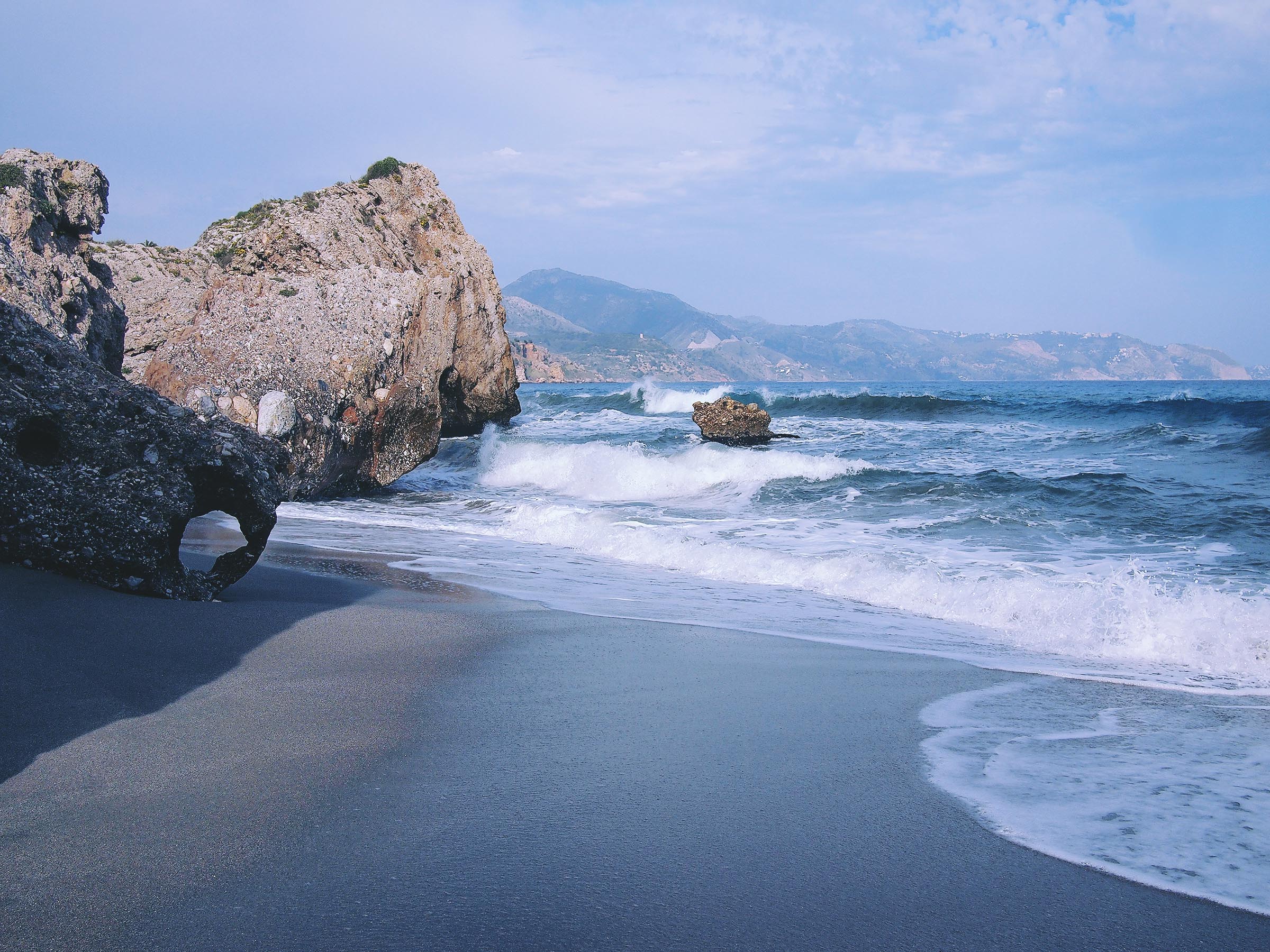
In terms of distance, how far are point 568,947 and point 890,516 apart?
408 inches

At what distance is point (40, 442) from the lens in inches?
178

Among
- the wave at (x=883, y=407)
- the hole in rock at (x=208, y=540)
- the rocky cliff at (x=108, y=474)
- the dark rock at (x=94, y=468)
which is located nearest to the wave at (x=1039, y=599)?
the hole in rock at (x=208, y=540)

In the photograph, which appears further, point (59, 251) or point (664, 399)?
point (664, 399)

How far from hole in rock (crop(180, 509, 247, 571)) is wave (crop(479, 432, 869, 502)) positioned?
6396 millimetres

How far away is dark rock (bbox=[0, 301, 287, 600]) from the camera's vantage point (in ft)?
14.5

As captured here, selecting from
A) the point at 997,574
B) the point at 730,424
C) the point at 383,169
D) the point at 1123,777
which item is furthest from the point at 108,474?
the point at 730,424

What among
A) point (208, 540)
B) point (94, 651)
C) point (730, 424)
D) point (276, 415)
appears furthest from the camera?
point (730, 424)

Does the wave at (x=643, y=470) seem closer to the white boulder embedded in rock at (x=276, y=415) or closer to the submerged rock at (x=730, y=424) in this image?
the submerged rock at (x=730, y=424)

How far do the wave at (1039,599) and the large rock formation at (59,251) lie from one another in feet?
17.3

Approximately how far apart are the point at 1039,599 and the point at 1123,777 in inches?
142

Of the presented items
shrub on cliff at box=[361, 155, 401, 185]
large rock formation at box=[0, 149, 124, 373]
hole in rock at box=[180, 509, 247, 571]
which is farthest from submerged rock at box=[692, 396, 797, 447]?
large rock formation at box=[0, 149, 124, 373]

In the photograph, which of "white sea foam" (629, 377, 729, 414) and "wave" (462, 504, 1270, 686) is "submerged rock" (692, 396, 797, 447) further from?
"white sea foam" (629, 377, 729, 414)

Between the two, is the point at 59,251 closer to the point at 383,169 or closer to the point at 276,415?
the point at 276,415

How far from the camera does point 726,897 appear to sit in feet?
7.96
